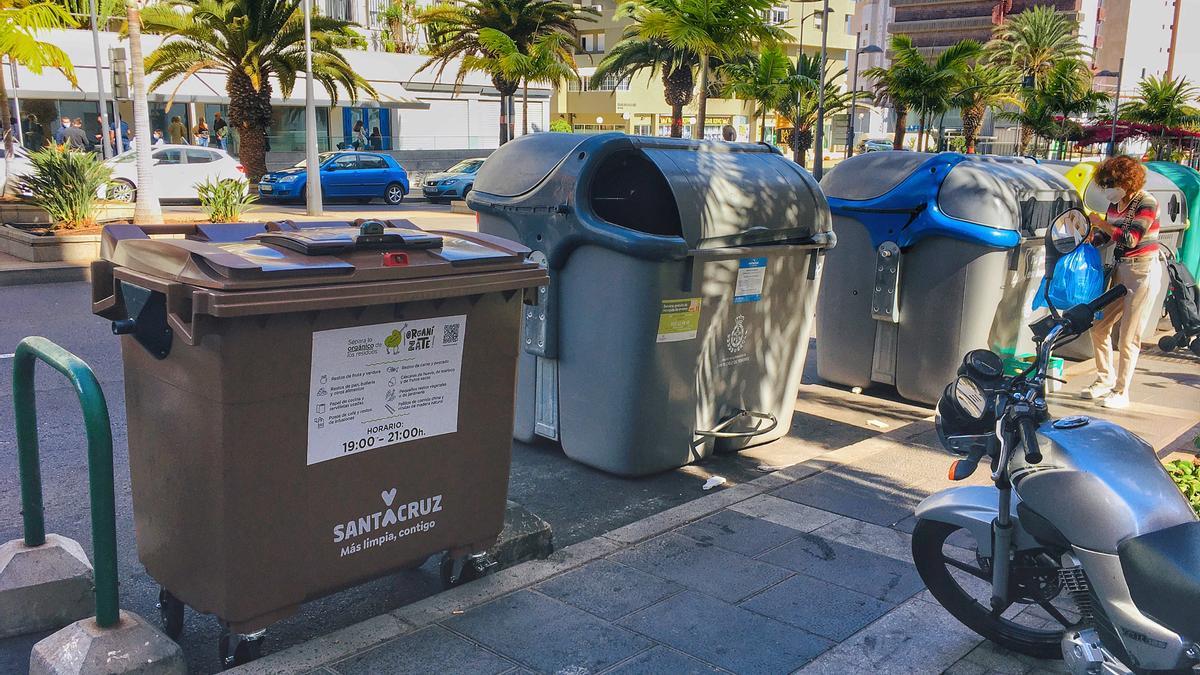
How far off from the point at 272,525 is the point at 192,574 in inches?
13.3

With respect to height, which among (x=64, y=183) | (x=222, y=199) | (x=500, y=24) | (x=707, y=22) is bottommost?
(x=222, y=199)

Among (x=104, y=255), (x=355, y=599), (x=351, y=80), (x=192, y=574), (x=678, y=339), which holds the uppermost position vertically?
(x=351, y=80)

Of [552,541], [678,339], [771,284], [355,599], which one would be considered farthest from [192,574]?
[771,284]

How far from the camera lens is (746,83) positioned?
36.3 m

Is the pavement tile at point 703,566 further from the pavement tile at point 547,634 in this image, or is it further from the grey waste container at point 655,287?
the grey waste container at point 655,287

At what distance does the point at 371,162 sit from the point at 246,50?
4.38 m

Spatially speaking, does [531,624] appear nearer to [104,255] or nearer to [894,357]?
[104,255]

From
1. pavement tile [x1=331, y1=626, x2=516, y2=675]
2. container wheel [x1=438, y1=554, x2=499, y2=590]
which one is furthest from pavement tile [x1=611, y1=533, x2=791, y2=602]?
pavement tile [x1=331, y1=626, x2=516, y2=675]

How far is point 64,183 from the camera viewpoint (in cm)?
1316

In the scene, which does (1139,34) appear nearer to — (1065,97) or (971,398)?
(1065,97)

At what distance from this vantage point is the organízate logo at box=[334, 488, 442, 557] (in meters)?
3.36

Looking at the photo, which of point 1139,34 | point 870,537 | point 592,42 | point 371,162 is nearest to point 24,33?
point 371,162

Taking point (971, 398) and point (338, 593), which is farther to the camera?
point (338, 593)

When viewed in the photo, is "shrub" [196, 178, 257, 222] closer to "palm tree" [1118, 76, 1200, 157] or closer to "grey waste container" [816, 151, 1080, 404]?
"grey waste container" [816, 151, 1080, 404]
